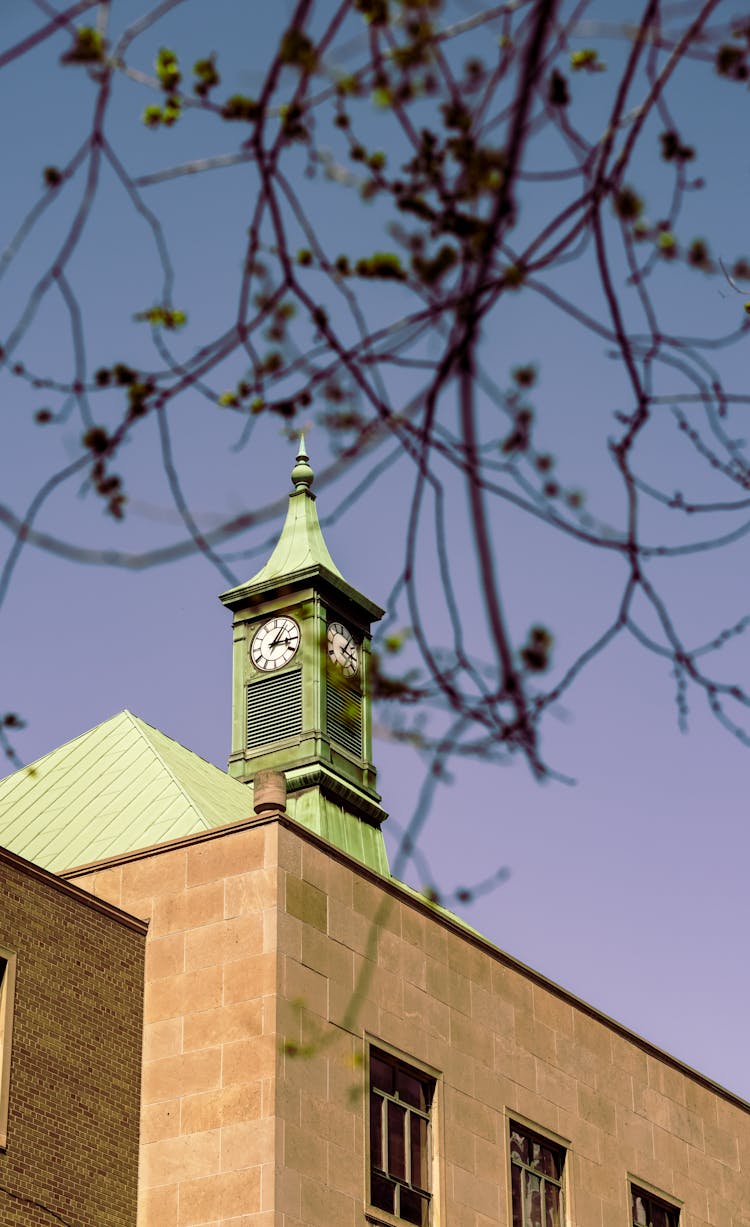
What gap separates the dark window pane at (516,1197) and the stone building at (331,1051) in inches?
1.6

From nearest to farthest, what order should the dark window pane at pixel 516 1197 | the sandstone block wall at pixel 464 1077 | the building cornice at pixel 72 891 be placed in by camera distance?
the building cornice at pixel 72 891, the sandstone block wall at pixel 464 1077, the dark window pane at pixel 516 1197

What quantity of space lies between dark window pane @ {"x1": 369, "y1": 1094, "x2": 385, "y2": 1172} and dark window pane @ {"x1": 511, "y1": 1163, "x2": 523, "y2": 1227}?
10.3 ft

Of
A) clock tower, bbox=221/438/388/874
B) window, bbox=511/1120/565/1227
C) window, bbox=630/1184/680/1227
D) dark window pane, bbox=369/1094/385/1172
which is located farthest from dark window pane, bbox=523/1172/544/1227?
clock tower, bbox=221/438/388/874

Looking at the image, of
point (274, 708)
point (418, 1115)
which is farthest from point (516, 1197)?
point (274, 708)

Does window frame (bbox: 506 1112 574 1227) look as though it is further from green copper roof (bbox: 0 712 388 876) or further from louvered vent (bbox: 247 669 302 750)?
louvered vent (bbox: 247 669 302 750)

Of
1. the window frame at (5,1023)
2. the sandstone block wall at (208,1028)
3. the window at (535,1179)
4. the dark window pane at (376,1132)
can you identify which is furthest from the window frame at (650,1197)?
the window frame at (5,1023)

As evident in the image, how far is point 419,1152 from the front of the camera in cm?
→ 2488

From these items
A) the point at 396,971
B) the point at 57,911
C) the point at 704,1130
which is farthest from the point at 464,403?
the point at 704,1130

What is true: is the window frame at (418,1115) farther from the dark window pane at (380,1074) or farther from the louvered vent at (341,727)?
the louvered vent at (341,727)

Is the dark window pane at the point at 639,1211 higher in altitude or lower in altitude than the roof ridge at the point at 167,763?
lower

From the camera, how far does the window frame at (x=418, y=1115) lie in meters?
23.6

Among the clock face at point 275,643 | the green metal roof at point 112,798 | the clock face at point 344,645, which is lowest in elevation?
the green metal roof at point 112,798

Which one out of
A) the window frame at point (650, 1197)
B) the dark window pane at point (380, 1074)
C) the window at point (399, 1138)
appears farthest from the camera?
the window frame at point (650, 1197)

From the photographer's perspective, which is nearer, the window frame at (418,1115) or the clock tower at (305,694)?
the window frame at (418,1115)
